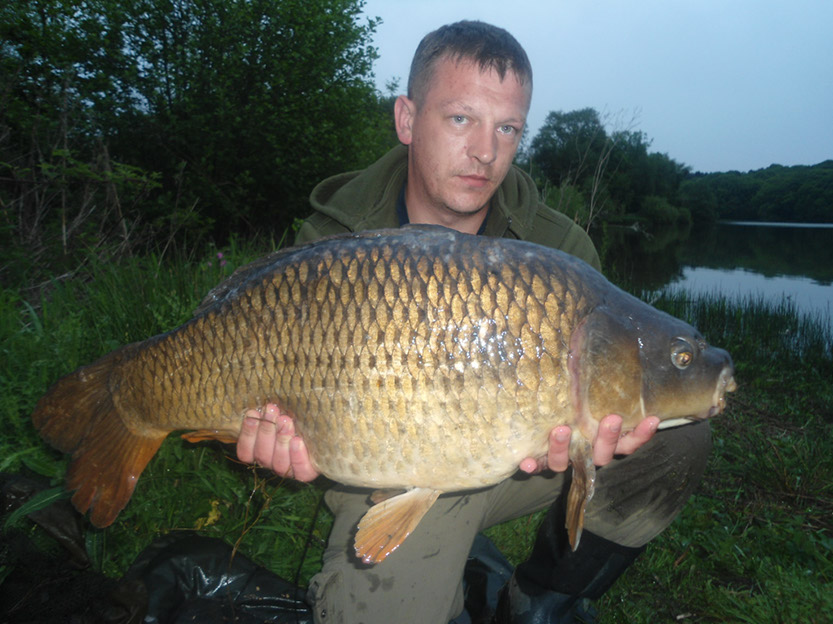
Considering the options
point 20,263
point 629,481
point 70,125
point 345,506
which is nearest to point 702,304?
point 629,481

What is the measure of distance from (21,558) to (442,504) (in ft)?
3.51

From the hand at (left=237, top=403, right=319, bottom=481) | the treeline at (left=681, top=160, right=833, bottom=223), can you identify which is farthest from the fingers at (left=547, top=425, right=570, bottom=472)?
→ the treeline at (left=681, top=160, right=833, bottom=223)

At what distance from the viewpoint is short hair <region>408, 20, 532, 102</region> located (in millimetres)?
1877

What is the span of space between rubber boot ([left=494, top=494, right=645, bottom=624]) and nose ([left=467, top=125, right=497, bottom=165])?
43.1 inches

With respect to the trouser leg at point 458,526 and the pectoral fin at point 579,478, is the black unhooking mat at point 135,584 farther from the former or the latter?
the pectoral fin at point 579,478

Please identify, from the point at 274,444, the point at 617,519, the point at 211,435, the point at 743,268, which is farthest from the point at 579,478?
the point at 743,268

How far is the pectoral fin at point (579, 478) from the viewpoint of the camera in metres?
1.30

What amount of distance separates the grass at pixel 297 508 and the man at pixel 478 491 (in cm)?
24

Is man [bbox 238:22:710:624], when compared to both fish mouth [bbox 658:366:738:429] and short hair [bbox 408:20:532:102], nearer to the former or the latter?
short hair [bbox 408:20:532:102]

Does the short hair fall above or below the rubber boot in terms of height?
above

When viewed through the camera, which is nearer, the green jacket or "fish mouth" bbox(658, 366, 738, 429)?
"fish mouth" bbox(658, 366, 738, 429)

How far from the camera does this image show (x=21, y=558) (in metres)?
Answer: 1.47

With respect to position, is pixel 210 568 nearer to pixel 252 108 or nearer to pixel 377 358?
pixel 377 358

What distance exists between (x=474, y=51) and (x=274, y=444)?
135 centimetres
